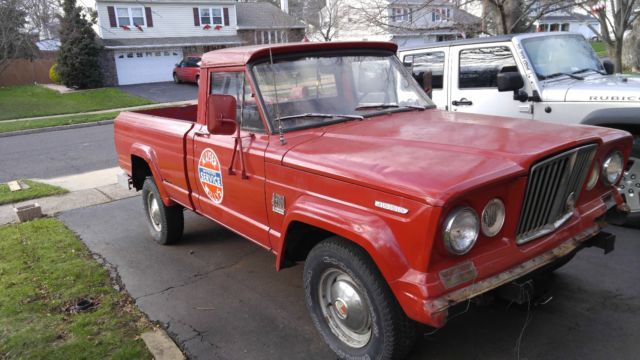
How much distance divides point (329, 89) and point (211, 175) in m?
1.23

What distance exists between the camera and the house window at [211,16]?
3512 centimetres

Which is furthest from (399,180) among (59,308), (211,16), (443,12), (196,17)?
(211,16)

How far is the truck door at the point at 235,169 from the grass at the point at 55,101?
2028 centimetres

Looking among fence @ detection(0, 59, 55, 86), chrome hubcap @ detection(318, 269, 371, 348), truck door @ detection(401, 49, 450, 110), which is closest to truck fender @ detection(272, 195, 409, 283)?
chrome hubcap @ detection(318, 269, 371, 348)

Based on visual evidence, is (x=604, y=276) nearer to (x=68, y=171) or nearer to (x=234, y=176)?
(x=234, y=176)

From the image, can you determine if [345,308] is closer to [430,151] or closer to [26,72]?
[430,151]

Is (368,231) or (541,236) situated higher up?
(368,231)

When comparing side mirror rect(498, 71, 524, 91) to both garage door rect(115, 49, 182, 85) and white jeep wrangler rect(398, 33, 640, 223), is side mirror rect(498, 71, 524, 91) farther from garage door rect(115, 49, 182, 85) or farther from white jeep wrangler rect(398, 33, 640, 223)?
garage door rect(115, 49, 182, 85)

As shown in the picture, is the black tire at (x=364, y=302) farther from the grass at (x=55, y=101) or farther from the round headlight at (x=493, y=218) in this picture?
the grass at (x=55, y=101)

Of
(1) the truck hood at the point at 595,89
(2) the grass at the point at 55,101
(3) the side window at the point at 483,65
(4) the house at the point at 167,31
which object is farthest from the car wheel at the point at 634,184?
(4) the house at the point at 167,31

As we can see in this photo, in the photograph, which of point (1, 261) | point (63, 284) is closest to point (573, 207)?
point (63, 284)

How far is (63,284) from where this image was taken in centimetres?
461

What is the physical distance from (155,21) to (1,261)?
102ft

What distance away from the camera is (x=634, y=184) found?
5.01 meters
